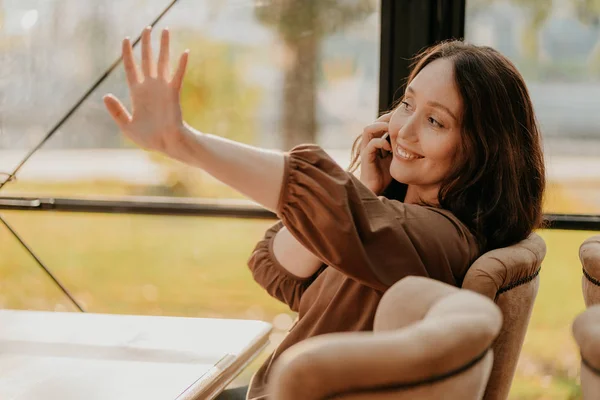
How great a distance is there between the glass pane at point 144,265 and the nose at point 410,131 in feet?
3.26

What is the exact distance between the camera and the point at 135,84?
118cm

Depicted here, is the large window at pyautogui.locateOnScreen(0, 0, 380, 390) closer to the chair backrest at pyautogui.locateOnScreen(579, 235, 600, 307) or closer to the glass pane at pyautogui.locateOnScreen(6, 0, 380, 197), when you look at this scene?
the glass pane at pyautogui.locateOnScreen(6, 0, 380, 197)

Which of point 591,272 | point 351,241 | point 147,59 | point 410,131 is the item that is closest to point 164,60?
point 147,59

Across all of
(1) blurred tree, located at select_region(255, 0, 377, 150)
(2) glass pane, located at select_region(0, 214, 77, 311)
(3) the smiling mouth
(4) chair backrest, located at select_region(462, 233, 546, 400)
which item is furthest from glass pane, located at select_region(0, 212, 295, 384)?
(4) chair backrest, located at select_region(462, 233, 546, 400)

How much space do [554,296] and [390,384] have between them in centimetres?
168

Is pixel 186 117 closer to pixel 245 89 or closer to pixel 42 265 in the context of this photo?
pixel 245 89

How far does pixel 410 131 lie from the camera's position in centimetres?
150

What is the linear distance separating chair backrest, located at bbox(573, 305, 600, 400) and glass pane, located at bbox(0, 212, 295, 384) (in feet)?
5.24

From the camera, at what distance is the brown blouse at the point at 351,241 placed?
122 centimetres

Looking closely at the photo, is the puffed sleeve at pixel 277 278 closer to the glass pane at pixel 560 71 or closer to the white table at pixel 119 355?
the white table at pixel 119 355

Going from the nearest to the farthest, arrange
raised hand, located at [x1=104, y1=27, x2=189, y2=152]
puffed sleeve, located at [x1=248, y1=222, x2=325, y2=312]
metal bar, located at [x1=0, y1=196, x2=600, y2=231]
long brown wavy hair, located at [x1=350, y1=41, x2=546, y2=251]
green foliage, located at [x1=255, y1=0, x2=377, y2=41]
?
raised hand, located at [x1=104, y1=27, x2=189, y2=152] < long brown wavy hair, located at [x1=350, y1=41, x2=546, y2=251] < puffed sleeve, located at [x1=248, y1=222, x2=325, y2=312] < green foliage, located at [x1=255, y1=0, x2=377, y2=41] < metal bar, located at [x1=0, y1=196, x2=600, y2=231]

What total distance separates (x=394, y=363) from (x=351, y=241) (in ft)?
1.51

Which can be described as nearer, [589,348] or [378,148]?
[589,348]

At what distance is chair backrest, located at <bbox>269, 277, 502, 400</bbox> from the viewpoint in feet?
2.56
